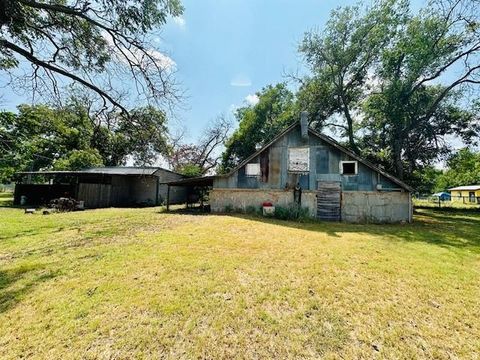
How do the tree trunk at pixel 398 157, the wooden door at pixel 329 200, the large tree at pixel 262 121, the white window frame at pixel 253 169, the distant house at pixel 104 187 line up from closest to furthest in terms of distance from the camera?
the wooden door at pixel 329 200
the white window frame at pixel 253 169
the distant house at pixel 104 187
the tree trunk at pixel 398 157
the large tree at pixel 262 121

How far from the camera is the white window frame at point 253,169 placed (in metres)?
14.3

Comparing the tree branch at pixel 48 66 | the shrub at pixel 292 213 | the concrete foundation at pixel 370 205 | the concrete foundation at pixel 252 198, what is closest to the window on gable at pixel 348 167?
the concrete foundation at pixel 370 205

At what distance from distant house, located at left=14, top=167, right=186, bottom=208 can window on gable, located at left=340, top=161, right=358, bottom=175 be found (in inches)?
446

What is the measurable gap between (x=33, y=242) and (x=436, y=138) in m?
27.8

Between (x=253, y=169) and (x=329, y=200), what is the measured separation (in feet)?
16.0

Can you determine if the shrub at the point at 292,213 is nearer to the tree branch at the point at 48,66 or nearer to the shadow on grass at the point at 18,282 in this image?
the tree branch at the point at 48,66

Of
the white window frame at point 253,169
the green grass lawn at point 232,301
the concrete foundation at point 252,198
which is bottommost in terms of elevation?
the green grass lawn at point 232,301

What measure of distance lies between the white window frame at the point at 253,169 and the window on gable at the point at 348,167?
4.78 m

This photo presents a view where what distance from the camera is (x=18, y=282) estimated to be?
4266 mm

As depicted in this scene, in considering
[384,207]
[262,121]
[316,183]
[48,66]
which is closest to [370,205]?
[384,207]

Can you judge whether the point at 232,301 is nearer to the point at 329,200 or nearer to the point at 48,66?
the point at 48,66

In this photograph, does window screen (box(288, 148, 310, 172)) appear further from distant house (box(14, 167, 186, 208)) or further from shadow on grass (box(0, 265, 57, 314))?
shadow on grass (box(0, 265, 57, 314))

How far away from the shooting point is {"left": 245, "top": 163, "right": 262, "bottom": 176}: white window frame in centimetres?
1428

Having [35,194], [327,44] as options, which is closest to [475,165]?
[327,44]
